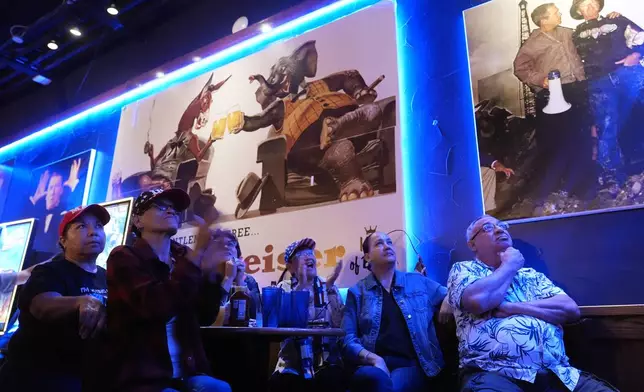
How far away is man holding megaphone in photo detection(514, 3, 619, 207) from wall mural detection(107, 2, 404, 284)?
2.58 feet

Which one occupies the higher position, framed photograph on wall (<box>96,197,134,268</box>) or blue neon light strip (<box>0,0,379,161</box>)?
blue neon light strip (<box>0,0,379,161</box>)

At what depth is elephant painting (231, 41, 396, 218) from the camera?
2.83 metres

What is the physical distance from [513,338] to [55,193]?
15.4ft

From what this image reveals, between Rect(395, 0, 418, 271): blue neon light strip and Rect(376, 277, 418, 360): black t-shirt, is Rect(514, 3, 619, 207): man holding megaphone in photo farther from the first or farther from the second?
Rect(376, 277, 418, 360): black t-shirt

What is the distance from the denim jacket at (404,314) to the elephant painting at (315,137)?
655 mm

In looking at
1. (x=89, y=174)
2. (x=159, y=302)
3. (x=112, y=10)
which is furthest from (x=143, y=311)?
(x=112, y=10)

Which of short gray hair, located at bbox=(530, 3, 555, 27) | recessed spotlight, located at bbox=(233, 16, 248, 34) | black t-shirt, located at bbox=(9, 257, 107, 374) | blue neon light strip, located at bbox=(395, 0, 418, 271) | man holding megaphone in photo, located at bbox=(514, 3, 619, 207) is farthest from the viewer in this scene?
recessed spotlight, located at bbox=(233, 16, 248, 34)

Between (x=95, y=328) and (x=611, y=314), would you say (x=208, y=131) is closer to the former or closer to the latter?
(x=95, y=328)

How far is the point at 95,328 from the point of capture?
146 centimetres

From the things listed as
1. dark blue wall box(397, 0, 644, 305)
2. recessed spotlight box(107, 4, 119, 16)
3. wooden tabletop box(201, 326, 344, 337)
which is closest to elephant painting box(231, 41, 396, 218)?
dark blue wall box(397, 0, 644, 305)

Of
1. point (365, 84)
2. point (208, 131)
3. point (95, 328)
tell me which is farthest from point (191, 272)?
point (208, 131)

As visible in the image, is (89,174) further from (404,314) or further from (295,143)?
(404,314)

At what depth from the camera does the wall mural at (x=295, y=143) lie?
9.29 ft

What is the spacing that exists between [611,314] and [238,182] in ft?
8.10
